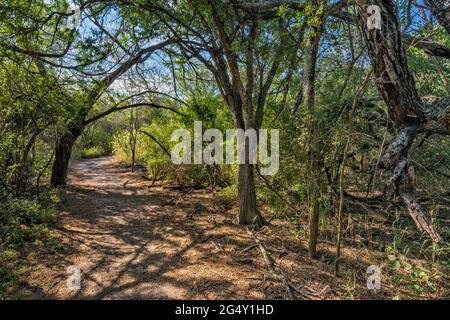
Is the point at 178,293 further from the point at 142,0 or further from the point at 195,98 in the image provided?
the point at 195,98

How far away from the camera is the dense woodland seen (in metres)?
3.07

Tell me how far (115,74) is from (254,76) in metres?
3.22

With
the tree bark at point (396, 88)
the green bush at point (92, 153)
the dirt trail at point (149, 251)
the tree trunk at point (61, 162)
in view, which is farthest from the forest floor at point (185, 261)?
the green bush at point (92, 153)

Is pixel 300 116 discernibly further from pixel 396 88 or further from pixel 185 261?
pixel 185 261

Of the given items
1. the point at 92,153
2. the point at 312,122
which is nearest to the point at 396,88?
the point at 312,122

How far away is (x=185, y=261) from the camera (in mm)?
3715

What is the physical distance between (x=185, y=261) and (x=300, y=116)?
2.50 metres

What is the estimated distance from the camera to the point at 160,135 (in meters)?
8.76

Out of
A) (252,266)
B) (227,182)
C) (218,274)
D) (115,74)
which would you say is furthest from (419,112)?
(115,74)

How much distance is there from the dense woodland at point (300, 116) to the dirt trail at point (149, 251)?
225mm

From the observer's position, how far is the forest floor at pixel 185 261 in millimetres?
2945

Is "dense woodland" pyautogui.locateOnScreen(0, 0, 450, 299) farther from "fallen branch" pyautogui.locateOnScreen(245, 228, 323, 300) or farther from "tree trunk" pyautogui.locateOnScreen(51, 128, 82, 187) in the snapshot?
"tree trunk" pyautogui.locateOnScreen(51, 128, 82, 187)
